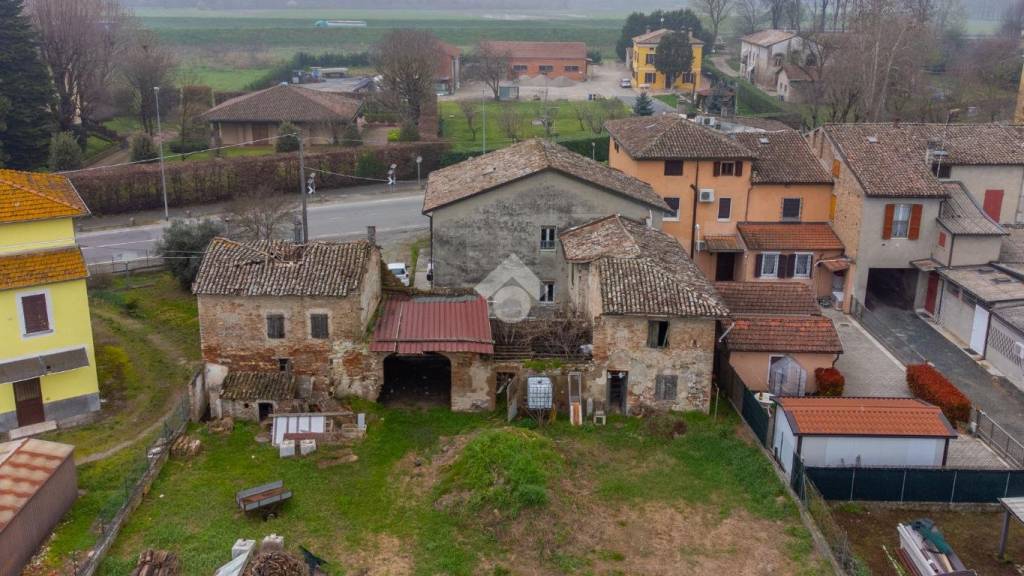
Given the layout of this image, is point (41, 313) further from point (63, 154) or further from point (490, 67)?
point (490, 67)

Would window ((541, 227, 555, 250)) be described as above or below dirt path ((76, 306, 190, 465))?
above

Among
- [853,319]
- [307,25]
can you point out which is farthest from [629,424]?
[307,25]

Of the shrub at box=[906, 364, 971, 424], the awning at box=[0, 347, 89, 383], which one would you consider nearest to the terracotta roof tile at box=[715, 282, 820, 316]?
the shrub at box=[906, 364, 971, 424]

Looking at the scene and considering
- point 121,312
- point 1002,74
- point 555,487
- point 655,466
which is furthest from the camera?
point 1002,74

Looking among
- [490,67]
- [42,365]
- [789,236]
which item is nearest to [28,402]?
[42,365]

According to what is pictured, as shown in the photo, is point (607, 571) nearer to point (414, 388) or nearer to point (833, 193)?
point (414, 388)

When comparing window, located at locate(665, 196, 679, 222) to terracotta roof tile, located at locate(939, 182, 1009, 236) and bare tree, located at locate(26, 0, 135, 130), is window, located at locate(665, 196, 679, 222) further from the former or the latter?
bare tree, located at locate(26, 0, 135, 130)
